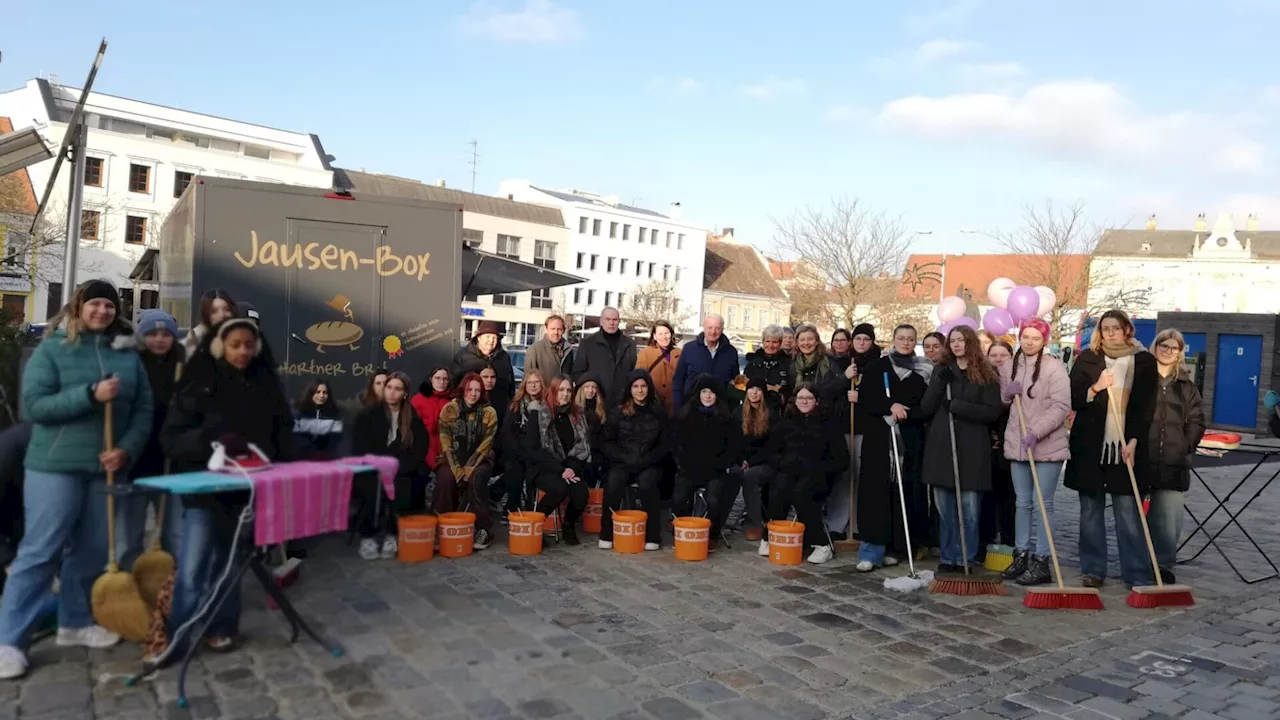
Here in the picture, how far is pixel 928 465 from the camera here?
7020 mm

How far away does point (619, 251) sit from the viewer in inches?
2630

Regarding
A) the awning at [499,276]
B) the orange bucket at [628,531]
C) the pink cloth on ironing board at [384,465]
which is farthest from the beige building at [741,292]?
the pink cloth on ironing board at [384,465]

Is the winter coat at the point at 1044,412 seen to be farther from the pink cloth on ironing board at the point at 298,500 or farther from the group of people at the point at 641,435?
the pink cloth on ironing board at the point at 298,500

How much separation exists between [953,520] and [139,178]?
47054 millimetres

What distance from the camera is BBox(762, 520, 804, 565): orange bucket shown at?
714 cm

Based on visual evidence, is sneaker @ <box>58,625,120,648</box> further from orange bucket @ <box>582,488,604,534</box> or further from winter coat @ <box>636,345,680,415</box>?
winter coat @ <box>636,345,680,415</box>

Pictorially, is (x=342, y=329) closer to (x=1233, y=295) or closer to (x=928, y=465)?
(x=928, y=465)

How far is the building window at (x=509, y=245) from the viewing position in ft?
192

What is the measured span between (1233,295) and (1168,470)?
80.0 meters

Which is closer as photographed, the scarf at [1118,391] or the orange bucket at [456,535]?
the scarf at [1118,391]

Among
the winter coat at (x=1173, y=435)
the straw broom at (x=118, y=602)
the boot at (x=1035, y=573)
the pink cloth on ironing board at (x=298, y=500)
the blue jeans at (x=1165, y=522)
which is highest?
the winter coat at (x=1173, y=435)

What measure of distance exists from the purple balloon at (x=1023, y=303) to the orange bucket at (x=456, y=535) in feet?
15.5

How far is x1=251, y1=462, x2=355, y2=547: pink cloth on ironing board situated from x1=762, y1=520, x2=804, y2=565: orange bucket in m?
3.59

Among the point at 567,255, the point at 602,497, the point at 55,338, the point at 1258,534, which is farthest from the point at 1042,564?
the point at 567,255
